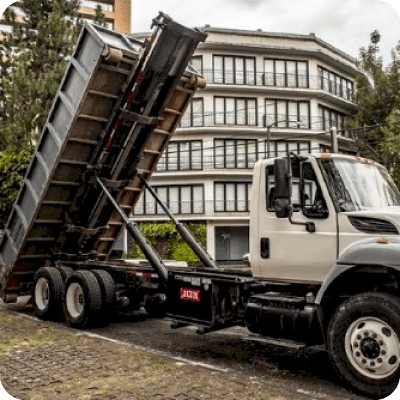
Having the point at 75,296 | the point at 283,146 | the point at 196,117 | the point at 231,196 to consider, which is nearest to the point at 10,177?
the point at 75,296

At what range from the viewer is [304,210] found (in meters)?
6.44

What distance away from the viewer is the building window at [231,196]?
3725cm

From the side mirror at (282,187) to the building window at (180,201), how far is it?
30.7 meters

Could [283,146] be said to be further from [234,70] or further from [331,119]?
[234,70]

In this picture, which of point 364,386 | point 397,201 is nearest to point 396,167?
point 397,201

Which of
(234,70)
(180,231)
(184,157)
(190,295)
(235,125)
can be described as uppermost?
(234,70)

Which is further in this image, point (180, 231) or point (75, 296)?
point (180, 231)

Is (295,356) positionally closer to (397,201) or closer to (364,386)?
(364,386)

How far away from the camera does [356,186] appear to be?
6477 millimetres

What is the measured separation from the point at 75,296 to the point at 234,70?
31.3 m

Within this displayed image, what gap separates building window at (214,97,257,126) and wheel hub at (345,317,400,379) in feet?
109

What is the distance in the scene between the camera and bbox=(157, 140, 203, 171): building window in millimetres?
37781

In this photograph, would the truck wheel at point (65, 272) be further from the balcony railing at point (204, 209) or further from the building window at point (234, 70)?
the building window at point (234, 70)

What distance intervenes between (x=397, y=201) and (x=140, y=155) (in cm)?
496
